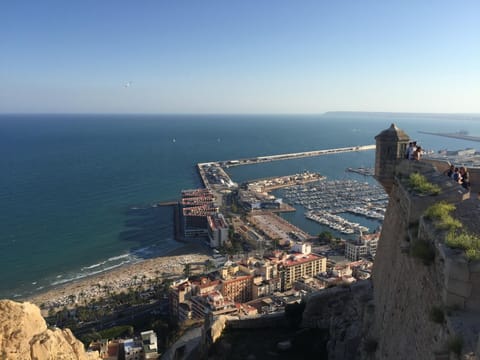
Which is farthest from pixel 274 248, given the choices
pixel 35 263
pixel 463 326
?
pixel 463 326

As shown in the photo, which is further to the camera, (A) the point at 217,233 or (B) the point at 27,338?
(A) the point at 217,233

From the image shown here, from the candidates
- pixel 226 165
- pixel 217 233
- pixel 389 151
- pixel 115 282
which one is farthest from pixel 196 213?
pixel 226 165

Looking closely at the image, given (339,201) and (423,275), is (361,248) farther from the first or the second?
(423,275)

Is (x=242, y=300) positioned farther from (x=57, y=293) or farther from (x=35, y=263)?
(x=35, y=263)

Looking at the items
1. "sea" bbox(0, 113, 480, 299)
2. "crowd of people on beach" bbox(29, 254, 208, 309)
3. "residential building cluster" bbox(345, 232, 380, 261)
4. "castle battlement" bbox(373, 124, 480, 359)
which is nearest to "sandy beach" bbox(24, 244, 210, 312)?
"crowd of people on beach" bbox(29, 254, 208, 309)

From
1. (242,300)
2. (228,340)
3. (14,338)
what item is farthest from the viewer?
(242,300)
